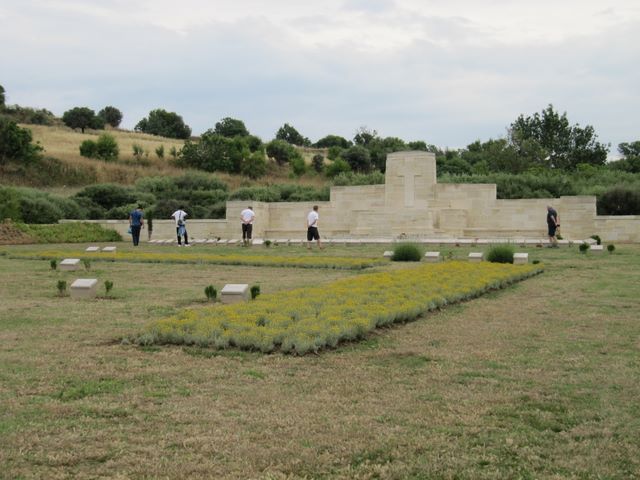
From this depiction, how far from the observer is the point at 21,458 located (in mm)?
4234

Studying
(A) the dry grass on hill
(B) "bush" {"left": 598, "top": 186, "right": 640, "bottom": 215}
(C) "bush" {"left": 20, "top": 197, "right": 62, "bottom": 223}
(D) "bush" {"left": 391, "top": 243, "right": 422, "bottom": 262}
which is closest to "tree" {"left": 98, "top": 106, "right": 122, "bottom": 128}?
(A) the dry grass on hill

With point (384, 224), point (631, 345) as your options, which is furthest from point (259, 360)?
point (384, 224)

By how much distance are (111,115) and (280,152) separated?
3361cm

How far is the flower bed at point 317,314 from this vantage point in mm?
7492

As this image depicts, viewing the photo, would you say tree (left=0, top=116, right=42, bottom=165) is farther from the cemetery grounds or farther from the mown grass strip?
the cemetery grounds

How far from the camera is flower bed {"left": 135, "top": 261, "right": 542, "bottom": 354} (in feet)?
24.6

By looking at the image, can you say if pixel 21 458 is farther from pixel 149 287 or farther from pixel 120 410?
pixel 149 287

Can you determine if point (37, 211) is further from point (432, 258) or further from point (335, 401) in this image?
point (335, 401)

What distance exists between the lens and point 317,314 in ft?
29.1

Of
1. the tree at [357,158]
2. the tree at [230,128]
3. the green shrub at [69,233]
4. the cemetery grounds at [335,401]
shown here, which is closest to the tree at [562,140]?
the tree at [357,158]

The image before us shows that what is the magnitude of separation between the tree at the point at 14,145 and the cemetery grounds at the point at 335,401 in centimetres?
3892

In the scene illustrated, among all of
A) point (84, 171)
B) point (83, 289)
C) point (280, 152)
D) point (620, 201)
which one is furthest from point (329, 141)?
point (83, 289)

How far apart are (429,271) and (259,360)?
7.39 metres

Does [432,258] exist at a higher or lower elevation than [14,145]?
lower
